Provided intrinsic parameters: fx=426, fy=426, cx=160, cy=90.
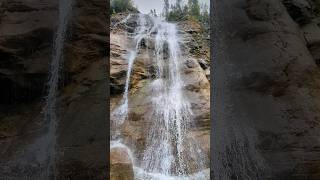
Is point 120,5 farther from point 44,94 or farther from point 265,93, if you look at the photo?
point 265,93

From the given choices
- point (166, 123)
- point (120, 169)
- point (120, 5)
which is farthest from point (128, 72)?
point (120, 5)

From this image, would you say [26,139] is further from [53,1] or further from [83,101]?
[53,1]

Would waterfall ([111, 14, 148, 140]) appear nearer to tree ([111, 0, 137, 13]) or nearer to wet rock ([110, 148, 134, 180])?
wet rock ([110, 148, 134, 180])

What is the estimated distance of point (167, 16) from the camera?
69.6 ft

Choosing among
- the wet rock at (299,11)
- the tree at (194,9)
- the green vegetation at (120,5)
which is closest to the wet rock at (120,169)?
the wet rock at (299,11)

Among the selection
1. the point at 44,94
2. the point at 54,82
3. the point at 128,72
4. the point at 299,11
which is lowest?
the point at 128,72

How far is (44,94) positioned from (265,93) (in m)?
2.31

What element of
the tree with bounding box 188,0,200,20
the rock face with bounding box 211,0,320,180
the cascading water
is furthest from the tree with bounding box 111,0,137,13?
the rock face with bounding box 211,0,320,180

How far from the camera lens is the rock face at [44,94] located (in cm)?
442

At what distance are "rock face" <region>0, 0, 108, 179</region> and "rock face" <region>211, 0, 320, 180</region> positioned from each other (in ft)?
4.36

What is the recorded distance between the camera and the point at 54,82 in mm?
4590

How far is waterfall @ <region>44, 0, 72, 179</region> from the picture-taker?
14.5ft

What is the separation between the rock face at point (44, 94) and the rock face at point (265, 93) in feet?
4.36

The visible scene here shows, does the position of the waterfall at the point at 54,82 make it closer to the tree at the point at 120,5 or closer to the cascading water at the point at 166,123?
the cascading water at the point at 166,123
